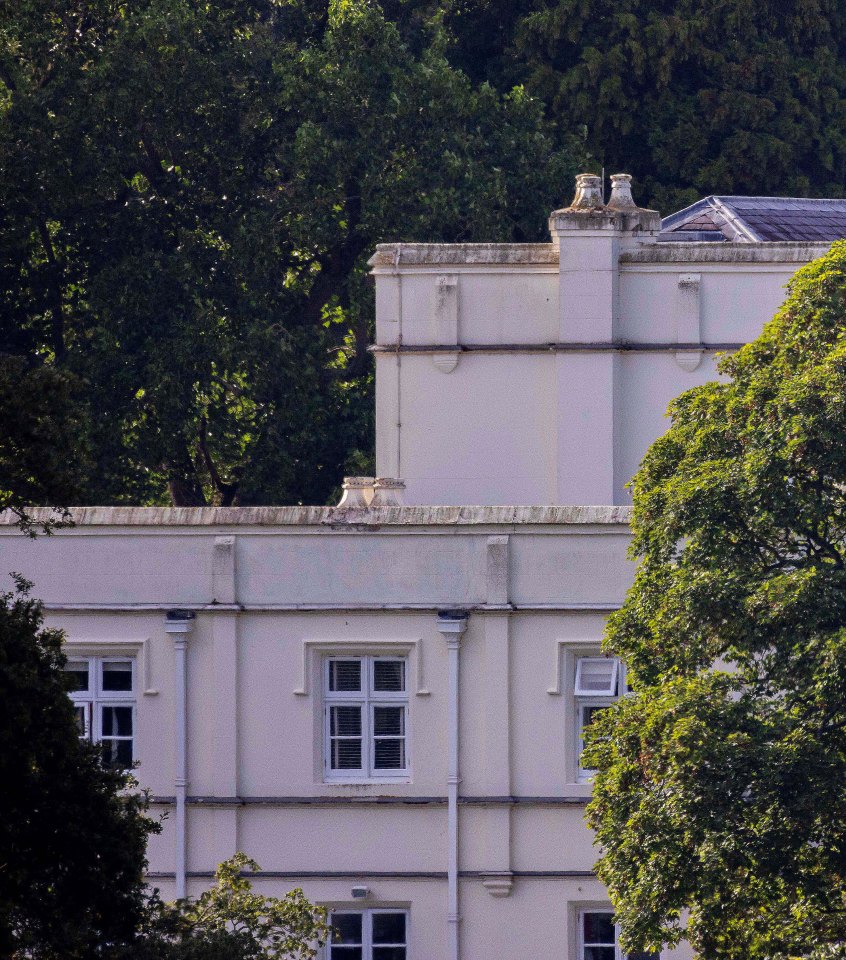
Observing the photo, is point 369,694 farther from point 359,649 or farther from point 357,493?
point 357,493

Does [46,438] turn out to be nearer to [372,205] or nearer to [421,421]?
[421,421]

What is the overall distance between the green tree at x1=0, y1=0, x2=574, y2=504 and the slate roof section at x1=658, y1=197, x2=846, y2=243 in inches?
219

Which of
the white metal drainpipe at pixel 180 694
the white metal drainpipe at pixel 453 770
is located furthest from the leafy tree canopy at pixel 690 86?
the white metal drainpipe at pixel 180 694

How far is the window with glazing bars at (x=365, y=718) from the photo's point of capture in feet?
84.8

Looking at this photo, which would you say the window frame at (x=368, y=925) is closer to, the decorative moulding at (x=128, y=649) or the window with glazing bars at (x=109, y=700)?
the window with glazing bars at (x=109, y=700)

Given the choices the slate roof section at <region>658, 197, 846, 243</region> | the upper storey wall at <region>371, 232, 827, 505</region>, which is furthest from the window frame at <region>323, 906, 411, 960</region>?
the slate roof section at <region>658, 197, 846, 243</region>

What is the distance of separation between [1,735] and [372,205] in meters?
26.8

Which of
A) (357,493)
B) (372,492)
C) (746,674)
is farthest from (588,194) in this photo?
(746,674)

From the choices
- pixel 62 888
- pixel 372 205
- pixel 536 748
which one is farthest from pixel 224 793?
pixel 372 205

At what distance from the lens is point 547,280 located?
109ft

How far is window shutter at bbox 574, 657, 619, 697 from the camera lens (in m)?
25.5

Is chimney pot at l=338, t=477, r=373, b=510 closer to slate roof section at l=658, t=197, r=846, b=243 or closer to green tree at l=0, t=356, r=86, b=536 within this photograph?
green tree at l=0, t=356, r=86, b=536

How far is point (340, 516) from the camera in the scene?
84.3 feet

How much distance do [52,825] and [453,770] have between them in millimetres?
9035
